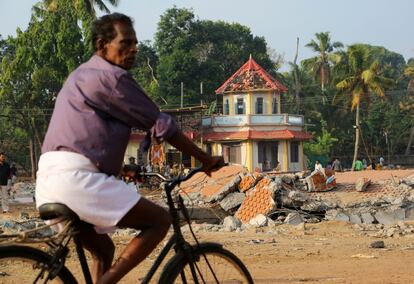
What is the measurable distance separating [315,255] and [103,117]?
5.96m

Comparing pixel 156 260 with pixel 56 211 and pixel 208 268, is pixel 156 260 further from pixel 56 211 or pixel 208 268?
pixel 56 211

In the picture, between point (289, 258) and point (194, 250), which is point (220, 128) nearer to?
point (289, 258)

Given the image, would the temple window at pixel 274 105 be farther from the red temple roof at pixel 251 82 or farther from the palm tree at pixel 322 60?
the palm tree at pixel 322 60

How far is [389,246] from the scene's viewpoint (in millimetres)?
9734

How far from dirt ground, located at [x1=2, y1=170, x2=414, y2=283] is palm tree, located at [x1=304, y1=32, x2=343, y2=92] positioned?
43.7 metres

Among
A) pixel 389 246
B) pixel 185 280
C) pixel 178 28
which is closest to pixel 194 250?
pixel 185 280

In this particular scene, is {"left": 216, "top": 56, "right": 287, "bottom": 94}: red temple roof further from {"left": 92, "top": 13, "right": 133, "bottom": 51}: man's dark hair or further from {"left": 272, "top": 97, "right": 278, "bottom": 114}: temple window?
{"left": 92, "top": 13, "right": 133, "bottom": 51}: man's dark hair

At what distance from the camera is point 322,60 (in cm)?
5597

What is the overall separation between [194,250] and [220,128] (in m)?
34.7

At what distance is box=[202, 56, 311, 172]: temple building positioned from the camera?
124 ft

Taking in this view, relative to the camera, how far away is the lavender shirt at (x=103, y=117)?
3.08 m

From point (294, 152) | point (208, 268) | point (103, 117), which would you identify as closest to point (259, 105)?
point (294, 152)

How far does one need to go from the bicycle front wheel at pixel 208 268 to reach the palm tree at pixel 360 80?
131 feet

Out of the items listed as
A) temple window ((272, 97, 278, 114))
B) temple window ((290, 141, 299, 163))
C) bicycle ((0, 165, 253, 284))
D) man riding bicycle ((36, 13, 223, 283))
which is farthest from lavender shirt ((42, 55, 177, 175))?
temple window ((272, 97, 278, 114))
